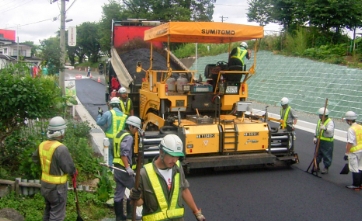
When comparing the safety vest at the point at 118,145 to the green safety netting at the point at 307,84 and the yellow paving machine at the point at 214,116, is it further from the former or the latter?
the green safety netting at the point at 307,84

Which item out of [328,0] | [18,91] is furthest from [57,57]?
[328,0]

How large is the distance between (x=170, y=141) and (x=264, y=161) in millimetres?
4992

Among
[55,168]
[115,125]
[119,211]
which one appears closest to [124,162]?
[119,211]

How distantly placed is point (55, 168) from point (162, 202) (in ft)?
5.46

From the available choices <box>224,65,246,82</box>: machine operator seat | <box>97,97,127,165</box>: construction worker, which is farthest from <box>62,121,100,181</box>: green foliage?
<box>224,65,246,82</box>: machine operator seat

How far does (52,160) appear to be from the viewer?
15.5 ft

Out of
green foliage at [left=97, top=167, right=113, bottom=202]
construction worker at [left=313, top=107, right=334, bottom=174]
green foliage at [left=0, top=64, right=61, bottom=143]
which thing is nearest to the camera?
green foliage at [left=0, top=64, right=61, bottom=143]

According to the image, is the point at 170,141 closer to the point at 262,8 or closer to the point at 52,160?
the point at 52,160

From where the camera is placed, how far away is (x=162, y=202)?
363 centimetres

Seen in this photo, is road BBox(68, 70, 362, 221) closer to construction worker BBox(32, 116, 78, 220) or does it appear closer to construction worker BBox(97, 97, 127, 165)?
construction worker BBox(97, 97, 127, 165)

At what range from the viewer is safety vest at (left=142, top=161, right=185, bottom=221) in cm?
362

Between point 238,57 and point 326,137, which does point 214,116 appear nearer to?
point 238,57

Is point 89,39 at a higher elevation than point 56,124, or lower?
higher

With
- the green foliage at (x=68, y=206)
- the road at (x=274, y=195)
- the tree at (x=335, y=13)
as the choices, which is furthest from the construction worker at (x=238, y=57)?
the tree at (x=335, y=13)
